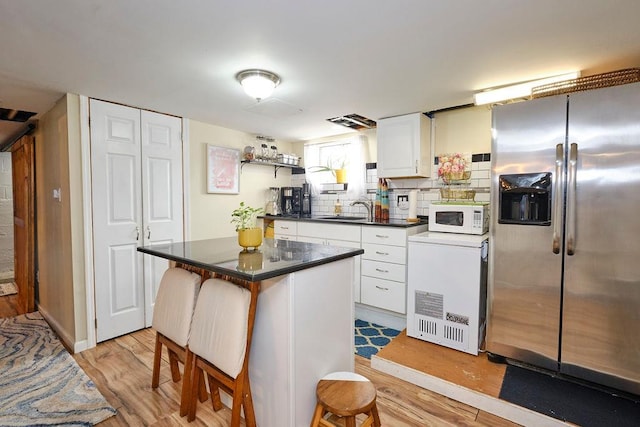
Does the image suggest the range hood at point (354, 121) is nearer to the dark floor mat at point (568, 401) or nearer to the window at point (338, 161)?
the window at point (338, 161)

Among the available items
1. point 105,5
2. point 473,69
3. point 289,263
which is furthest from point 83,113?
point 473,69

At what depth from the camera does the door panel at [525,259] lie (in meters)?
1.98

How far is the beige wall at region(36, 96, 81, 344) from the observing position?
258cm

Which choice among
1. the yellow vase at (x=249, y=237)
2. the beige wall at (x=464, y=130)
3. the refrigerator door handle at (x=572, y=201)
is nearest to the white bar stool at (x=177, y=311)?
the yellow vase at (x=249, y=237)

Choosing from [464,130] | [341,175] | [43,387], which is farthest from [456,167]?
[43,387]

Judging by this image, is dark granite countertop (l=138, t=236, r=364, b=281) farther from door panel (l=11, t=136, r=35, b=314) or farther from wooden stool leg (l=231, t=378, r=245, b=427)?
door panel (l=11, t=136, r=35, b=314)

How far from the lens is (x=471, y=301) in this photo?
2318 millimetres

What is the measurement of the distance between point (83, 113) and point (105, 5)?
1525mm

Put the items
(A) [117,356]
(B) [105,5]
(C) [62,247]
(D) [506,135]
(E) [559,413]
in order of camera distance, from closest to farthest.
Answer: (B) [105,5], (E) [559,413], (D) [506,135], (A) [117,356], (C) [62,247]

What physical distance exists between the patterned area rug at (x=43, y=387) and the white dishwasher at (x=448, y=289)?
7.30ft

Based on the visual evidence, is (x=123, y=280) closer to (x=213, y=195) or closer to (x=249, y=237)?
(x=213, y=195)

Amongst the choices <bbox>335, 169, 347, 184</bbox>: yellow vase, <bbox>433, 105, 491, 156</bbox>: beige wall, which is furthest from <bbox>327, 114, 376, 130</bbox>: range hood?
<bbox>433, 105, 491, 156</bbox>: beige wall

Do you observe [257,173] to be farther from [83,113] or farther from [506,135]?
[506,135]

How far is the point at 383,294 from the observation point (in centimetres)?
298
